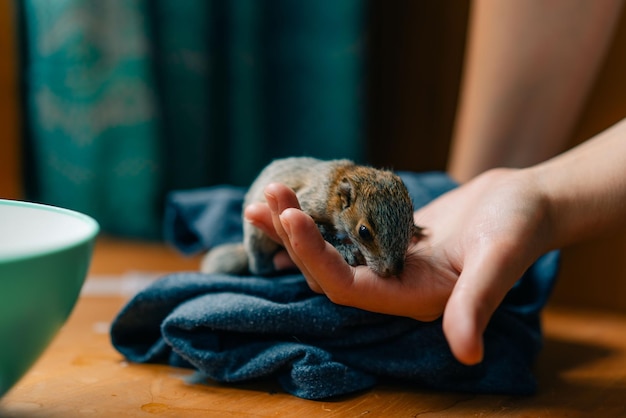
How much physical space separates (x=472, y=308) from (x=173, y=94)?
1766 mm

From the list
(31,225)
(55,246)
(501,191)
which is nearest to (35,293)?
(55,246)

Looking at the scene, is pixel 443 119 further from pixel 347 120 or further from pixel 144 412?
pixel 144 412

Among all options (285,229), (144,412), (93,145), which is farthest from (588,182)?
(93,145)

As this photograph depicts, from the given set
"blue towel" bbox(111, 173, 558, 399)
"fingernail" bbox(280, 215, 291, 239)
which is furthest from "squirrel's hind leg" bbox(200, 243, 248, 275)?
"fingernail" bbox(280, 215, 291, 239)

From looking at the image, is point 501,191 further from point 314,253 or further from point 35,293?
point 35,293

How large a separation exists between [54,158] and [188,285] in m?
1.23

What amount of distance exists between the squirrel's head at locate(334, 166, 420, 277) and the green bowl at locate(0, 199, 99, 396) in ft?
1.52

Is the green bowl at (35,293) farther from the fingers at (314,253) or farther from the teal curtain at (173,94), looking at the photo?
the teal curtain at (173,94)

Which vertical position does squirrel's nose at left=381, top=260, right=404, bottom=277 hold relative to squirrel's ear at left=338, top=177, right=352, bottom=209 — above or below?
below

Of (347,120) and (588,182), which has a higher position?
(588,182)

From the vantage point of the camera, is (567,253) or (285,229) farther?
(567,253)

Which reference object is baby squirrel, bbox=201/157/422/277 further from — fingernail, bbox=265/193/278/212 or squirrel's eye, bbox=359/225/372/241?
fingernail, bbox=265/193/278/212

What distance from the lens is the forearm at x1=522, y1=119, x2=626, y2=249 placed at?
125 centimetres

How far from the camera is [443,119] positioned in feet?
8.05
